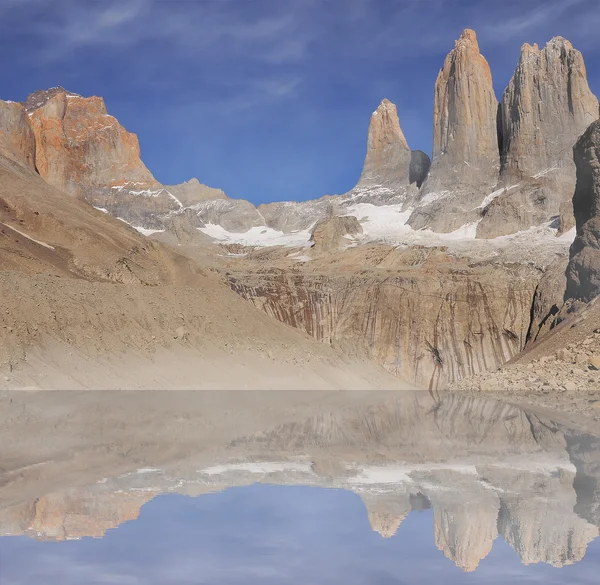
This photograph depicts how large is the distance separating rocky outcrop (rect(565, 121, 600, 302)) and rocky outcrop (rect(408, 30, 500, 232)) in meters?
55.6

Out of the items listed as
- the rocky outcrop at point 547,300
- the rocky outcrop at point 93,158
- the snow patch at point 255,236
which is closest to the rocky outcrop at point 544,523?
the rocky outcrop at point 547,300

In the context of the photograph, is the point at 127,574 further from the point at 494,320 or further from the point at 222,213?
→ the point at 222,213

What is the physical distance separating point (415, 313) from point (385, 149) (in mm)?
89845

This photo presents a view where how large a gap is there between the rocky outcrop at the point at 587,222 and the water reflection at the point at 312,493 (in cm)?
3344

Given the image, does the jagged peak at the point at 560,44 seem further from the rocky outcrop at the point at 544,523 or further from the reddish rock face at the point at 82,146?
the rocky outcrop at the point at 544,523

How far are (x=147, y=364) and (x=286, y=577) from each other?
98.6ft

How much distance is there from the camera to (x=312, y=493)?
1007 cm

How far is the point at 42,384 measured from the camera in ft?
103

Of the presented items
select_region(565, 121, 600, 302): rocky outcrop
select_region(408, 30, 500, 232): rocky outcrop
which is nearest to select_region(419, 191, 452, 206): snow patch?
select_region(408, 30, 500, 232): rocky outcrop

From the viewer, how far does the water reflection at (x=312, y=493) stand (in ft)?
24.0

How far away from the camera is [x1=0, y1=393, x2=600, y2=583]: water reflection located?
732cm

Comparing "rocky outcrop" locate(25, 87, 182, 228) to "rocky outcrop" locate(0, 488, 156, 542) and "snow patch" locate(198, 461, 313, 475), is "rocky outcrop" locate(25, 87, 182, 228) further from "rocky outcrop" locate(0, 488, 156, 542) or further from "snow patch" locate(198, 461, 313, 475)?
"rocky outcrop" locate(0, 488, 156, 542)

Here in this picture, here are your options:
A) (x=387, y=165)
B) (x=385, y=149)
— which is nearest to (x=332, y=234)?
(x=387, y=165)

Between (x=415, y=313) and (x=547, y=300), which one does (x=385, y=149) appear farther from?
(x=547, y=300)
